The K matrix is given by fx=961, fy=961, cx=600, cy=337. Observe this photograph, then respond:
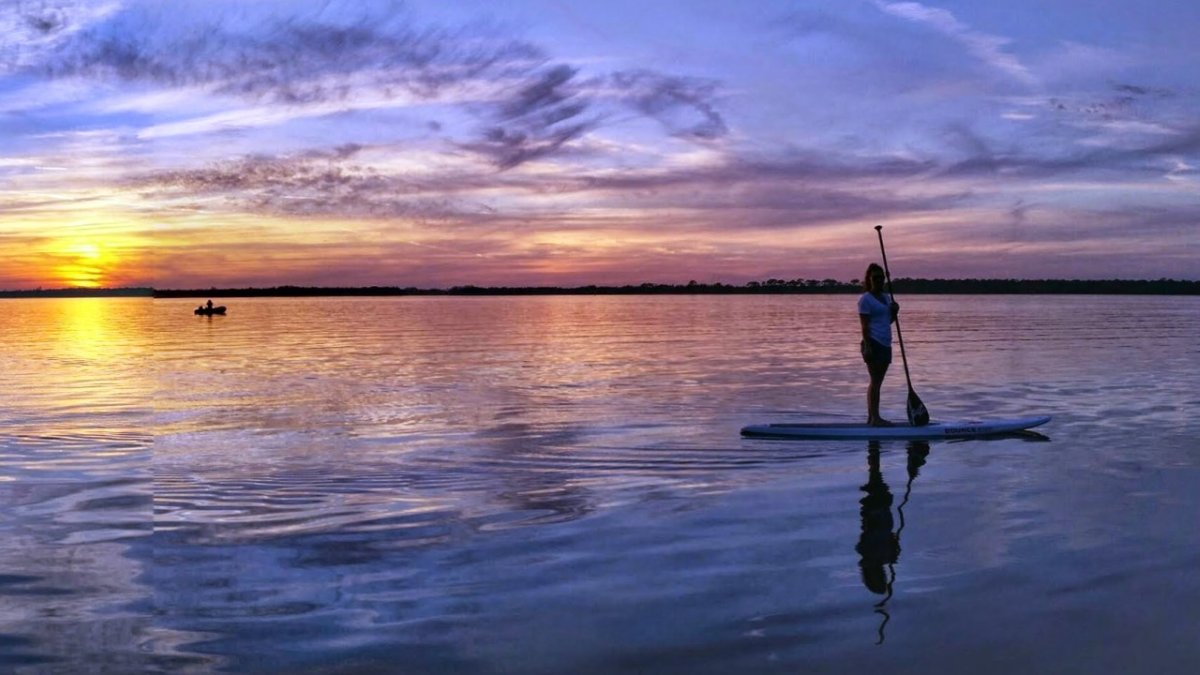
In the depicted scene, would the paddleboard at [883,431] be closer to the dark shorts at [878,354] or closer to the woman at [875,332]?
the woman at [875,332]

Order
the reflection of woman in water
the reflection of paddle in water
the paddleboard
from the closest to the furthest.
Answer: the reflection of paddle in water → the reflection of woman in water → the paddleboard

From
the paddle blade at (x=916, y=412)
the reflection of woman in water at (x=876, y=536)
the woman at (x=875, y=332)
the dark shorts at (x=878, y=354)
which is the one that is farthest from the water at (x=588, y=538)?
the dark shorts at (x=878, y=354)

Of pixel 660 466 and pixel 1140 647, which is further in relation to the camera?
pixel 660 466

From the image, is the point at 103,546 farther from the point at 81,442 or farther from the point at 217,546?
the point at 81,442

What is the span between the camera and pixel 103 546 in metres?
8.79

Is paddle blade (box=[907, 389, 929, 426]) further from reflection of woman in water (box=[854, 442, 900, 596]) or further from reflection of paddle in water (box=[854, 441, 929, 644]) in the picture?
reflection of woman in water (box=[854, 442, 900, 596])

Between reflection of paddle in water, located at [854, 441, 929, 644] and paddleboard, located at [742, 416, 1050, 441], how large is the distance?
1394 millimetres

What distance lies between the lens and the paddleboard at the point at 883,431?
47.6 feet

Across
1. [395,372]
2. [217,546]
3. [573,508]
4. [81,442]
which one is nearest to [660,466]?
[573,508]

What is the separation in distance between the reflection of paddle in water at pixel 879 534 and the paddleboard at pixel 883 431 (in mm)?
1394

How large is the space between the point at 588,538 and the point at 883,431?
7085 mm

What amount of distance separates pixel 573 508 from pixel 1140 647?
552cm

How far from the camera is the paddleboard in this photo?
14.5 metres

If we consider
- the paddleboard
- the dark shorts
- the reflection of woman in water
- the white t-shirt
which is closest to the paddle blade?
the paddleboard
